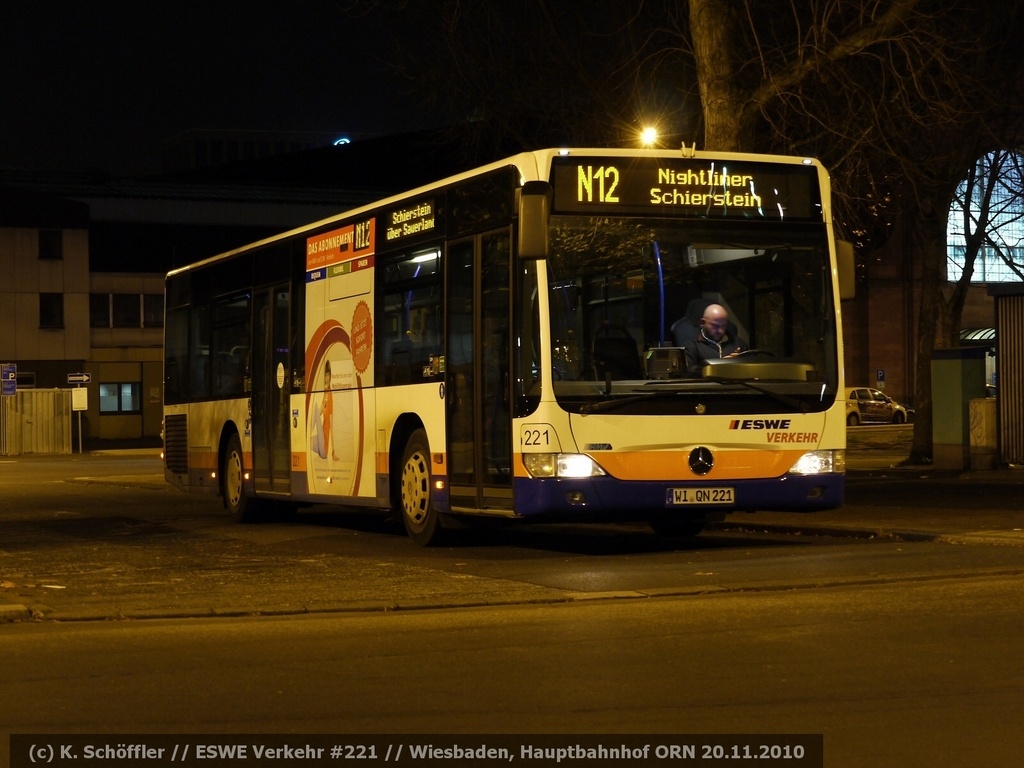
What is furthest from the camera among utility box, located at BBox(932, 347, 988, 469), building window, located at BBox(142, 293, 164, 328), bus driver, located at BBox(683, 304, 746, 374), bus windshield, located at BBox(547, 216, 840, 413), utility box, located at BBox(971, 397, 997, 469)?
building window, located at BBox(142, 293, 164, 328)

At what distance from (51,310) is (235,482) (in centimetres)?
4989

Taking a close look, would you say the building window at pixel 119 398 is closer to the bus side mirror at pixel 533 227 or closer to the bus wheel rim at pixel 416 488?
the bus wheel rim at pixel 416 488

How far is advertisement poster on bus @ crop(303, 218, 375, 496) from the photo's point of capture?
56.3 feet

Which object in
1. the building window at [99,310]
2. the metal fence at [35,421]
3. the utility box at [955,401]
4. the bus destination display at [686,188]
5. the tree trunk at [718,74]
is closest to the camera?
the bus destination display at [686,188]

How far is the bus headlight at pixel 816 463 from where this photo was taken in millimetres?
14405

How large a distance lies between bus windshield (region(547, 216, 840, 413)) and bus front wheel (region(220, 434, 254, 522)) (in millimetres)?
8383

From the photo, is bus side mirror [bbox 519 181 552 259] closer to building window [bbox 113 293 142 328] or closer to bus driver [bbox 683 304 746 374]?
bus driver [bbox 683 304 746 374]

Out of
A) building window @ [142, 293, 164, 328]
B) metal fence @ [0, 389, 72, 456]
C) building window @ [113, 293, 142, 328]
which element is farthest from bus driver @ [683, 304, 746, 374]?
building window @ [142, 293, 164, 328]

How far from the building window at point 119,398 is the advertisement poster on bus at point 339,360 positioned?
54.4 metres

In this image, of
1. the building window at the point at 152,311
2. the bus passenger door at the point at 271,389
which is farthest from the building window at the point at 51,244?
the bus passenger door at the point at 271,389

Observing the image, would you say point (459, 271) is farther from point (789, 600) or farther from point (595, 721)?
point (595, 721)

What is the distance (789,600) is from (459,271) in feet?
17.0

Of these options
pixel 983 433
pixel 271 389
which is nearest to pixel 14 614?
pixel 271 389

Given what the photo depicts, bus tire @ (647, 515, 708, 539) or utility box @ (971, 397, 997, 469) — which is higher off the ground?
utility box @ (971, 397, 997, 469)
